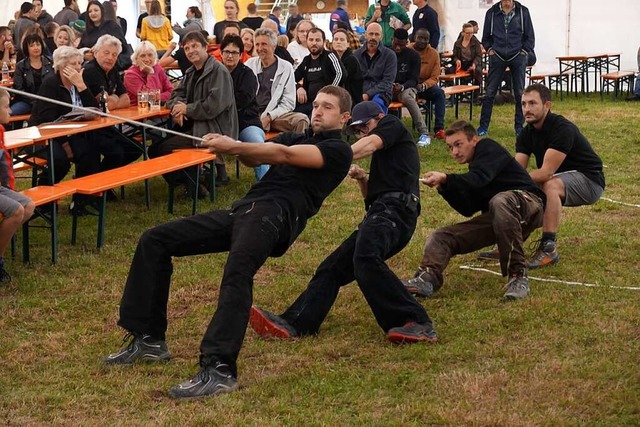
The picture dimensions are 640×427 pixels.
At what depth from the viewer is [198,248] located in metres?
5.05

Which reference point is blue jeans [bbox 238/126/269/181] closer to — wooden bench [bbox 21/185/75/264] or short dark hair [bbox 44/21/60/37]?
wooden bench [bbox 21/185/75/264]

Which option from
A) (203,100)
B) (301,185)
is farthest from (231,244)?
(203,100)

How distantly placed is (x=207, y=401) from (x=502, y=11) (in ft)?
31.6

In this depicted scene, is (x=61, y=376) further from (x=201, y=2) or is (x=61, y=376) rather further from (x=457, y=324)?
(x=201, y=2)

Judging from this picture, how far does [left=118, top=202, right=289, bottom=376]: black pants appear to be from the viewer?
4875 millimetres

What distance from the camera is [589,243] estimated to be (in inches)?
300

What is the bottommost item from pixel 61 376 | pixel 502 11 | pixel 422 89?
pixel 61 376

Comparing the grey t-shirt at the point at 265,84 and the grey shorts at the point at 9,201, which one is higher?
the grey t-shirt at the point at 265,84

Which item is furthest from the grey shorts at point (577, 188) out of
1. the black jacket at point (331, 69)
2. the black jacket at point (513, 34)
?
the black jacket at point (513, 34)

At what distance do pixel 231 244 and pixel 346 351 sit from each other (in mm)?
845

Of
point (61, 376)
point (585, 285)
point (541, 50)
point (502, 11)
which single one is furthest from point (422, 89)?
point (61, 376)

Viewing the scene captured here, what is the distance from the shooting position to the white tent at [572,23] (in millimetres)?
18016

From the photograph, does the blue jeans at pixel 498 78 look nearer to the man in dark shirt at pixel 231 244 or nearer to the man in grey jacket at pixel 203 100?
the man in grey jacket at pixel 203 100

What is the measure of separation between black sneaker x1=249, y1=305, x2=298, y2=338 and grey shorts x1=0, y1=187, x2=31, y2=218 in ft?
6.09
